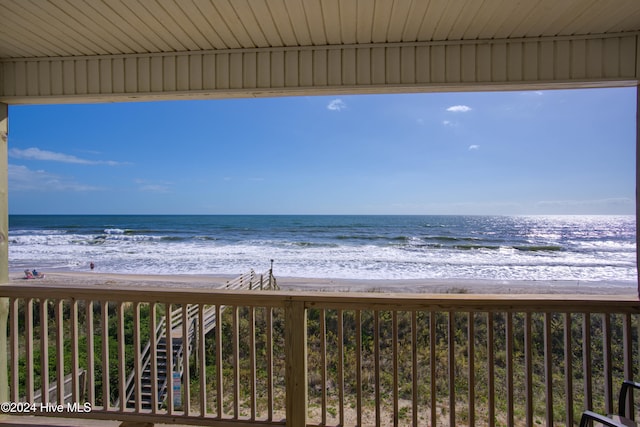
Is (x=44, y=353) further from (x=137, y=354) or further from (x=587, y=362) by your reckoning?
(x=587, y=362)

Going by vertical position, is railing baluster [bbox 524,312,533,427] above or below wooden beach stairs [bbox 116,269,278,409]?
above

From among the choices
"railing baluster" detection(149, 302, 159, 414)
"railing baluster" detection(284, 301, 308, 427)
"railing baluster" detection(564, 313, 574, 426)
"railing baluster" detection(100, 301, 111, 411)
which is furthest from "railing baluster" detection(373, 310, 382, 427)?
"railing baluster" detection(100, 301, 111, 411)

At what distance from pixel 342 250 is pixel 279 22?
40.7ft

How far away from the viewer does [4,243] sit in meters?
1.98

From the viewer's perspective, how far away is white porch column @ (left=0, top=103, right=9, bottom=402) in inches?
→ 76.4

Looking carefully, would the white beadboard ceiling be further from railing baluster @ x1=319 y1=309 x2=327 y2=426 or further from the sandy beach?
the sandy beach

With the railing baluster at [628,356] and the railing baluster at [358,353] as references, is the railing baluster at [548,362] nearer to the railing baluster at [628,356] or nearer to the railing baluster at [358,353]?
the railing baluster at [628,356]

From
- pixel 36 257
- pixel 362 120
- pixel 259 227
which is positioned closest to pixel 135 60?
pixel 36 257

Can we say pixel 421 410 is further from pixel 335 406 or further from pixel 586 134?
pixel 586 134

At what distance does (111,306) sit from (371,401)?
16.3 feet

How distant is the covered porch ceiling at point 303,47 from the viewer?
1550 mm

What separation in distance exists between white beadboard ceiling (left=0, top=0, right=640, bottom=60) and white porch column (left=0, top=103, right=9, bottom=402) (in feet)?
1.56

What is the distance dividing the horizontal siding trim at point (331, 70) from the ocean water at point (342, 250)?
8024mm

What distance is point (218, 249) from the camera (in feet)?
46.9
